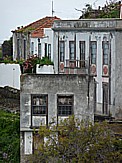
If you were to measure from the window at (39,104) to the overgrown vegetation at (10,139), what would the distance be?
2156mm

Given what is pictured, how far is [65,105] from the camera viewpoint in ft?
97.2

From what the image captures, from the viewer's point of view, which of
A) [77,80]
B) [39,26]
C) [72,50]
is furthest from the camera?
[39,26]

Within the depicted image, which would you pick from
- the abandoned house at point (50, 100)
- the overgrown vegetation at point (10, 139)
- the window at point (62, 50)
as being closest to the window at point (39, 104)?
the abandoned house at point (50, 100)

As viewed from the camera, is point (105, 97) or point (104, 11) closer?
point (105, 97)

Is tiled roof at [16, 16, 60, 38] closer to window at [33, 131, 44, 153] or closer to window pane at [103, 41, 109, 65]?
window pane at [103, 41, 109, 65]

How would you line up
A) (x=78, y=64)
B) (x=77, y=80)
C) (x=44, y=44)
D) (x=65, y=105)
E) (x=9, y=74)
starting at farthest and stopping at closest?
(x=44, y=44) → (x=9, y=74) → (x=78, y=64) → (x=65, y=105) → (x=77, y=80)

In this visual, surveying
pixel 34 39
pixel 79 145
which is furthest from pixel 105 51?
pixel 79 145

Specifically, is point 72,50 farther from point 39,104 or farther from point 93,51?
point 39,104

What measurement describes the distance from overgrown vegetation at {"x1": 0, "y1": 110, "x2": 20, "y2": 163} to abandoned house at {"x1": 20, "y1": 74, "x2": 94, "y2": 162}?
3.66 feet

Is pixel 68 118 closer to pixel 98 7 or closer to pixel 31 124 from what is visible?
pixel 31 124

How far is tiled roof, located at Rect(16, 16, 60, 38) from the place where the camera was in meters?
42.4

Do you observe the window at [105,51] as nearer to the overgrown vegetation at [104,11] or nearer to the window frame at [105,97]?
the window frame at [105,97]

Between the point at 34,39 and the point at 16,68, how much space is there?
127 inches

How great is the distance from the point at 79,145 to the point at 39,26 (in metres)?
19.4
